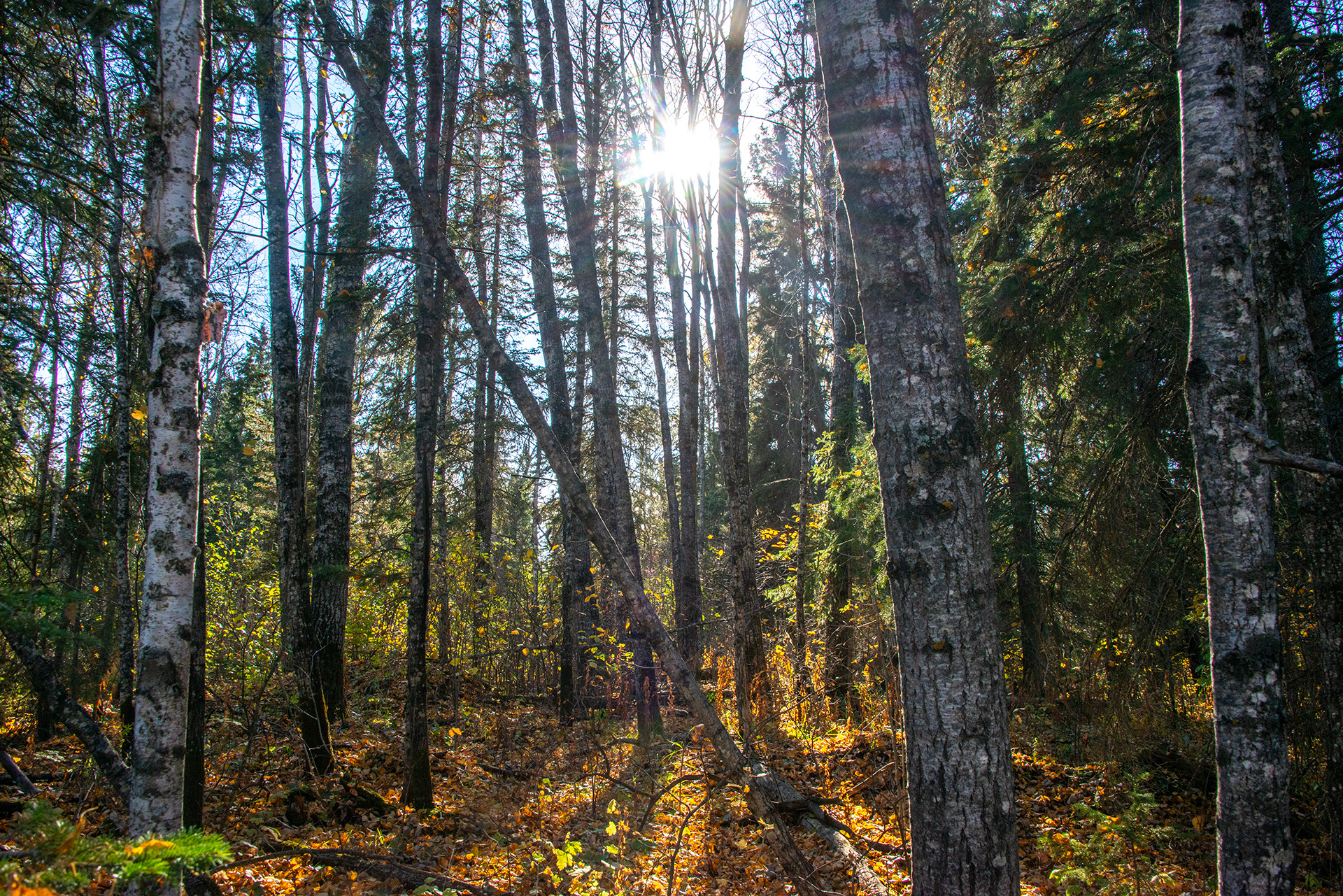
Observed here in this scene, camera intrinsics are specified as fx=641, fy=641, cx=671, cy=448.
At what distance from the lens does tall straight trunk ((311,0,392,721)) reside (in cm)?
757

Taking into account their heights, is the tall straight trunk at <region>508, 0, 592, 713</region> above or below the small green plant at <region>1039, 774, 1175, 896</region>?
above

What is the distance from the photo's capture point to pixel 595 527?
3.91 meters

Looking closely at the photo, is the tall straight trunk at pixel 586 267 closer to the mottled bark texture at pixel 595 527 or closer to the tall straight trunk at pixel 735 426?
the tall straight trunk at pixel 735 426

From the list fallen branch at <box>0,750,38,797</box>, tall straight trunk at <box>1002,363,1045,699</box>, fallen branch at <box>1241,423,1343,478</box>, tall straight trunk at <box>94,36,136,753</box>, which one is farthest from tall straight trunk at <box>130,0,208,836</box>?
tall straight trunk at <box>1002,363,1045,699</box>

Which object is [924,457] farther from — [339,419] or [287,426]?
[339,419]

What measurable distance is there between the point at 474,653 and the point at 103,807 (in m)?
5.92

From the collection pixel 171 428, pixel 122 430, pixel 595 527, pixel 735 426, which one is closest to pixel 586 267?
pixel 735 426

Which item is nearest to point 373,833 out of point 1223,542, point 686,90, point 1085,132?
point 1223,542

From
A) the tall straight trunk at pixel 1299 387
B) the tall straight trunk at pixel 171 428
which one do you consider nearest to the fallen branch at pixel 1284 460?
the tall straight trunk at pixel 1299 387

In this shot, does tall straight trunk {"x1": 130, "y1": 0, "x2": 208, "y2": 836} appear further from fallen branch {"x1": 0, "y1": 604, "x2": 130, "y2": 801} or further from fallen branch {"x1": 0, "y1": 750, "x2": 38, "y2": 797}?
fallen branch {"x1": 0, "y1": 750, "x2": 38, "y2": 797}

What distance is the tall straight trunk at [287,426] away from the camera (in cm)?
626

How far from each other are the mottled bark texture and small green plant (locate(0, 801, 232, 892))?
7.85ft

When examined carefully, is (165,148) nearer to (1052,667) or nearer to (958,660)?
(958,660)

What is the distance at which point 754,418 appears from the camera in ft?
66.7
